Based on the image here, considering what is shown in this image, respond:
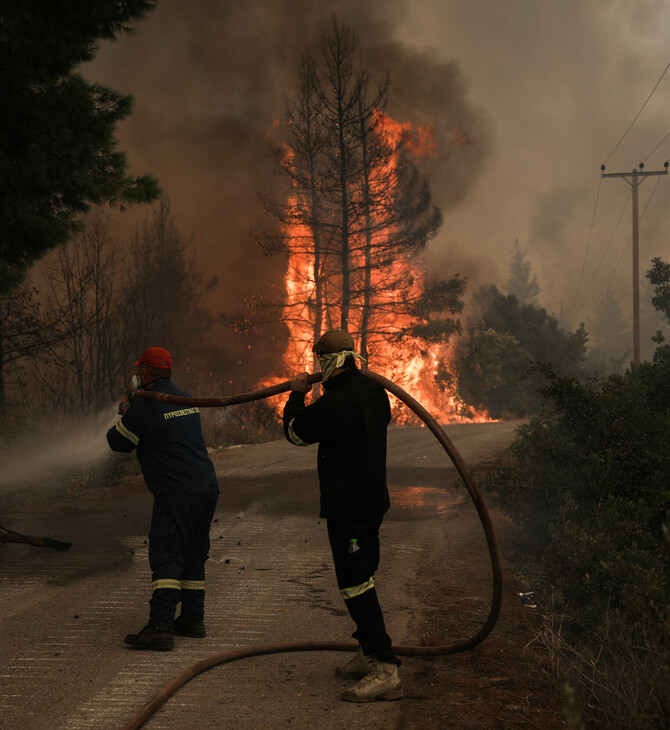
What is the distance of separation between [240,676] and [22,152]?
6406 mm

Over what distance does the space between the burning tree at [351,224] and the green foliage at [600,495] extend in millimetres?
19858

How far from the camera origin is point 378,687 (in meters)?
4.32

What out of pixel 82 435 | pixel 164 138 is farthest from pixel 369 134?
pixel 82 435

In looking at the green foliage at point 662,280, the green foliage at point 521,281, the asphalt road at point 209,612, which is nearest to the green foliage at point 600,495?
the asphalt road at point 209,612

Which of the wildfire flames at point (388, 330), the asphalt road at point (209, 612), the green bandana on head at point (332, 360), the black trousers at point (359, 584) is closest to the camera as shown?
the asphalt road at point (209, 612)

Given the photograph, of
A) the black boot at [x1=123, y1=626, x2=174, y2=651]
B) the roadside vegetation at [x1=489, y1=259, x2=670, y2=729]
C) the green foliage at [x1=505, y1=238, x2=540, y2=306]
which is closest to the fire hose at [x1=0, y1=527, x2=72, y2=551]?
the black boot at [x1=123, y1=626, x2=174, y2=651]

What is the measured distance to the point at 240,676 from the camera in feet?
15.4

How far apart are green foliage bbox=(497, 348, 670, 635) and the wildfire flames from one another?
21.0 meters

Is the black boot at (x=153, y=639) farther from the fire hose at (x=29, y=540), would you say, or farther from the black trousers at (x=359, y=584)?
the fire hose at (x=29, y=540)

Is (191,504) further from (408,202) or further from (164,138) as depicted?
(164,138)

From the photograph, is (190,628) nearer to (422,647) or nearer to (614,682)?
(422,647)

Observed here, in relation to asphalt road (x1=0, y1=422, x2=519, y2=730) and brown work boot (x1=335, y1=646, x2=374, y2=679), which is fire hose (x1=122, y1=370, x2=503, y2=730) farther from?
brown work boot (x1=335, y1=646, x2=374, y2=679)

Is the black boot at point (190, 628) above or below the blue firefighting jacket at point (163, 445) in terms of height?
below

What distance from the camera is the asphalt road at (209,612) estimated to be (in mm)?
4195
